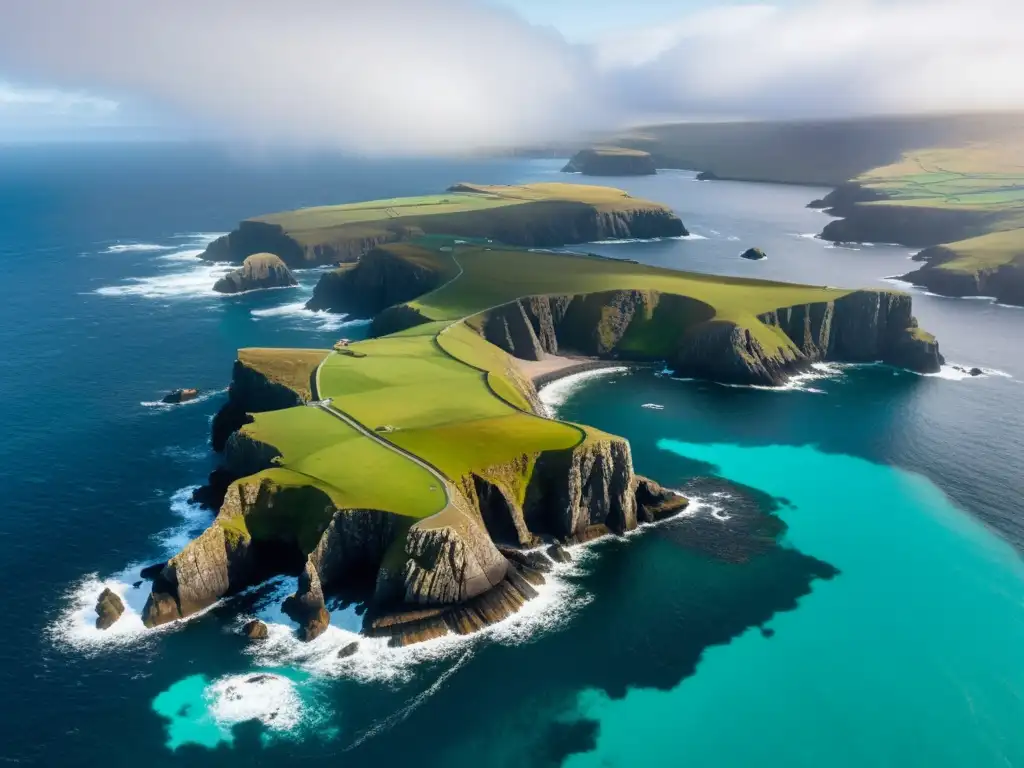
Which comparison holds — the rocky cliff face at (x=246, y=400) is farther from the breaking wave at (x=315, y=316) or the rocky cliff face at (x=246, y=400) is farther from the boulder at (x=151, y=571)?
the breaking wave at (x=315, y=316)

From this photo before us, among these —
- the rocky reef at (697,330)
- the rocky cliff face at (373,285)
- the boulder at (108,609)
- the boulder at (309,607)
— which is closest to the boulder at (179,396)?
the rocky reef at (697,330)

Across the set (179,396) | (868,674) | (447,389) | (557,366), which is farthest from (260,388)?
(868,674)

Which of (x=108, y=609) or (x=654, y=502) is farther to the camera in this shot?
(x=654, y=502)

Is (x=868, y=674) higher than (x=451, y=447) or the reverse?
the reverse

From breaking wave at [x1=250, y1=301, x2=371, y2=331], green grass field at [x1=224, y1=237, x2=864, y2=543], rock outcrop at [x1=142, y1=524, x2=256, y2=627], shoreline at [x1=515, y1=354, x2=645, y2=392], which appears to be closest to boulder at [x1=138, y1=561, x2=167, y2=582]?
rock outcrop at [x1=142, y1=524, x2=256, y2=627]

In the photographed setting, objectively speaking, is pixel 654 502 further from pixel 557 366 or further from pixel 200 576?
pixel 557 366

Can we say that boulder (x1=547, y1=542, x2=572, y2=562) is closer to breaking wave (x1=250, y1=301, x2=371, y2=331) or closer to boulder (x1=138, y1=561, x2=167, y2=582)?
boulder (x1=138, y1=561, x2=167, y2=582)
